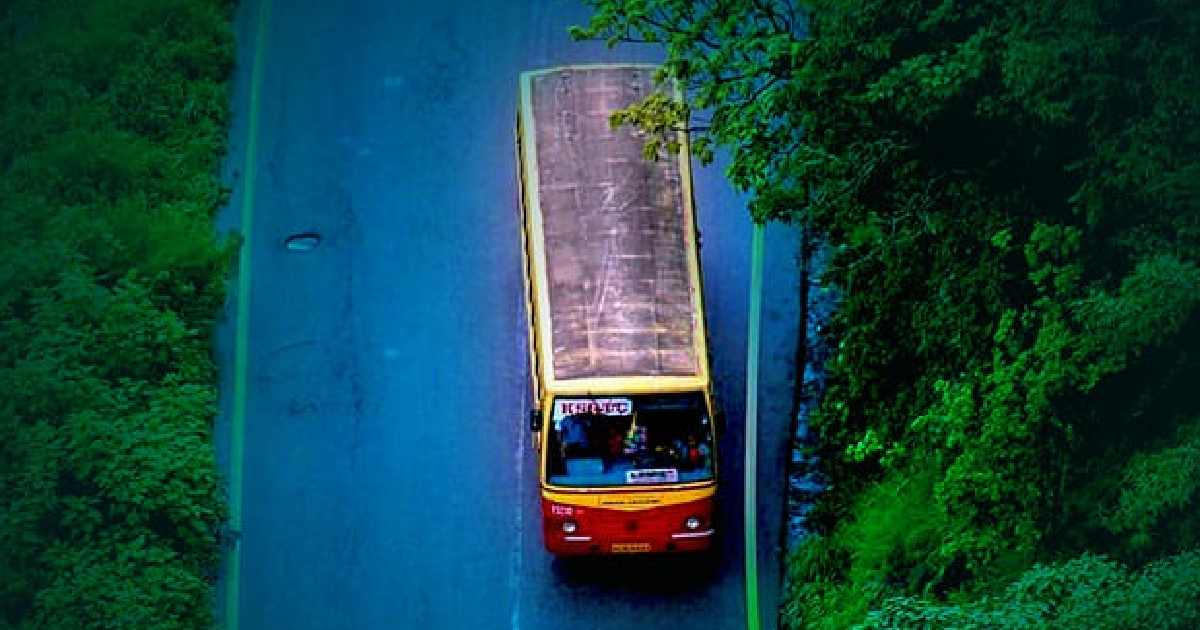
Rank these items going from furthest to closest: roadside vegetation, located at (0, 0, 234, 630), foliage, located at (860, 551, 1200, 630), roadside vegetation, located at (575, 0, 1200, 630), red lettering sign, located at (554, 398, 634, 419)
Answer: red lettering sign, located at (554, 398, 634, 419)
roadside vegetation, located at (0, 0, 234, 630)
roadside vegetation, located at (575, 0, 1200, 630)
foliage, located at (860, 551, 1200, 630)

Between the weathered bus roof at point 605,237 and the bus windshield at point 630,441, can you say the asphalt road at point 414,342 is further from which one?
the weathered bus roof at point 605,237

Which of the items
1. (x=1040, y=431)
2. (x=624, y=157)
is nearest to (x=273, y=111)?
(x=624, y=157)

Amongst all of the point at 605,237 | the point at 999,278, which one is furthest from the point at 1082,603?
the point at 605,237

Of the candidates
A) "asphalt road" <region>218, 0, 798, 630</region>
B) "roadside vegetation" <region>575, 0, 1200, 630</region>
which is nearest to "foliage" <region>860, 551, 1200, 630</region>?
"roadside vegetation" <region>575, 0, 1200, 630</region>

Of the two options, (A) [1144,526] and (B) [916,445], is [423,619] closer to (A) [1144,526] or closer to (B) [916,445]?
(B) [916,445]

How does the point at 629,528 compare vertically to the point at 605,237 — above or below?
below

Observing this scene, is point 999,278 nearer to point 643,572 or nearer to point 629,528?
point 629,528

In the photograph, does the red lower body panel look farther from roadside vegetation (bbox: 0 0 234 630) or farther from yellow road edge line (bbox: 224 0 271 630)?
roadside vegetation (bbox: 0 0 234 630)
